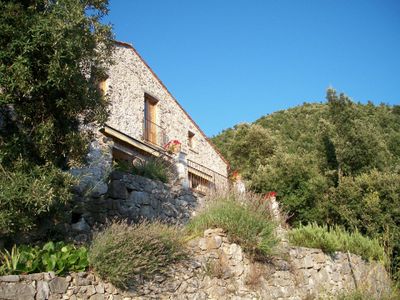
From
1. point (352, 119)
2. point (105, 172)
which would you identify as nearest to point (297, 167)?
point (352, 119)

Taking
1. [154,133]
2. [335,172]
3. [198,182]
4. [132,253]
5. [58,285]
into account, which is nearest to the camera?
[58,285]

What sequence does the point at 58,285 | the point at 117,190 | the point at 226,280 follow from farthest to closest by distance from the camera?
the point at 117,190
the point at 226,280
the point at 58,285

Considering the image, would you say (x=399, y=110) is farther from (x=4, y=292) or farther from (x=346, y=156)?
(x=4, y=292)

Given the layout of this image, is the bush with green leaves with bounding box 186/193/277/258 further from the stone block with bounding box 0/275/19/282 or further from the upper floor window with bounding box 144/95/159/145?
the upper floor window with bounding box 144/95/159/145

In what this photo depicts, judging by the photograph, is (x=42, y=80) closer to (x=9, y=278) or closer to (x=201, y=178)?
(x=9, y=278)

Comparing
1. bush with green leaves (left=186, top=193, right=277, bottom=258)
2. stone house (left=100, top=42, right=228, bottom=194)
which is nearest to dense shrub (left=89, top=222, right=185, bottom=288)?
bush with green leaves (left=186, top=193, right=277, bottom=258)

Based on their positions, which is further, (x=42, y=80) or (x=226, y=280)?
(x=226, y=280)

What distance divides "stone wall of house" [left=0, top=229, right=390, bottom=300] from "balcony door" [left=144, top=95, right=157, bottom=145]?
8198mm

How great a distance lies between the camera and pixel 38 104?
24.4 feet

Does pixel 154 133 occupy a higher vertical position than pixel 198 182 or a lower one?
higher

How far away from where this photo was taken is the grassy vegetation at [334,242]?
1129 centimetres

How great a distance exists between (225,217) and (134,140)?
6410mm

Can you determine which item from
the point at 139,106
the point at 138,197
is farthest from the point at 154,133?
the point at 138,197

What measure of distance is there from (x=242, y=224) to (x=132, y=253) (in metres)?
2.83
